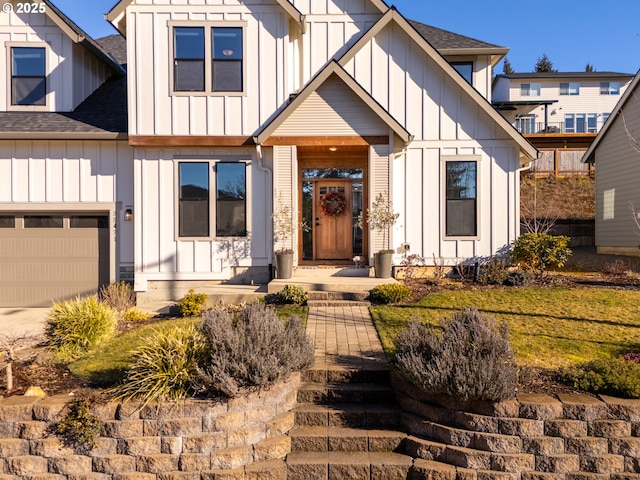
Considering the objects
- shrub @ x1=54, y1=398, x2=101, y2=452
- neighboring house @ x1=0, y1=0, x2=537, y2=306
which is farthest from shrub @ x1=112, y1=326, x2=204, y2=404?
neighboring house @ x1=0, y1=0, x2=537, y2=306

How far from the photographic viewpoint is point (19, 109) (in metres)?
11.4

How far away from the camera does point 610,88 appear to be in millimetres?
35438

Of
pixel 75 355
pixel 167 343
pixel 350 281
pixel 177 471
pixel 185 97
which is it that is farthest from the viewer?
pixel 185 97

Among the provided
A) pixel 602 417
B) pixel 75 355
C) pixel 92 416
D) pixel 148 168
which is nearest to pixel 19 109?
pixel 148 168

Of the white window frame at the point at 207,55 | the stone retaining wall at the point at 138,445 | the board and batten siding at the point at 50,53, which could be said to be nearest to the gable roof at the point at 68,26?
the board and batten siding at the point at 50,53

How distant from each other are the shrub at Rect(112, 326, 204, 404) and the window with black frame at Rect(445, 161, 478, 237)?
26.9 ft

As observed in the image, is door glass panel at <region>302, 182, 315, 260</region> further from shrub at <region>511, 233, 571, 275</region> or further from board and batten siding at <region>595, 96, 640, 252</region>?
board and batten siding at <region>595, 96, 640, 252</region>

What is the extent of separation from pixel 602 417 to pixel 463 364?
1.32 m

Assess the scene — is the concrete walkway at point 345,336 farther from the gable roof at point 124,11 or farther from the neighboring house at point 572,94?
the neighboring house at point 572,94

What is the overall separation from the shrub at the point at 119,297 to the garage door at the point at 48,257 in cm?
76

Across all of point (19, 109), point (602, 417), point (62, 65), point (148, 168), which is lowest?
point (602, 417)

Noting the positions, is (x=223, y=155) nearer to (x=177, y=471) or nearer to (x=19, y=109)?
(x=19, y=109)

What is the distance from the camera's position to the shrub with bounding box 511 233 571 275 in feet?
33.9

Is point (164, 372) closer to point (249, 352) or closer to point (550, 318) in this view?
point (249, 352)
